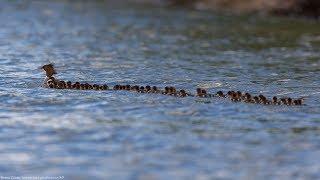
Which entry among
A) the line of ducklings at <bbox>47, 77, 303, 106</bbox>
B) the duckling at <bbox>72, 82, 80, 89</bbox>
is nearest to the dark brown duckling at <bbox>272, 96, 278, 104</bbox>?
the line of ducklings at <bbox>47, 77, 303, 106</bbox>

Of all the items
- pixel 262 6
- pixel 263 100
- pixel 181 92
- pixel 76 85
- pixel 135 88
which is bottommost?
pixel 263 100

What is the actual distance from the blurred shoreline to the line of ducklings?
28.7 metres

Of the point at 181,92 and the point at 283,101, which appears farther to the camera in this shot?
the point at 181,92

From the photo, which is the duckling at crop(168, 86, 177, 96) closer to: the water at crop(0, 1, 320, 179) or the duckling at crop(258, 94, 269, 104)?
the water at crop(0, 1, 320, 179)

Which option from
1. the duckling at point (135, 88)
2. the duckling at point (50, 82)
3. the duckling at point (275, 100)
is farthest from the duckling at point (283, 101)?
the duckling at point (50, 82)

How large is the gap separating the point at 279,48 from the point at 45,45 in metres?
9.34

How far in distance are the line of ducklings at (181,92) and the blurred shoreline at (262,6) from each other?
2870cm

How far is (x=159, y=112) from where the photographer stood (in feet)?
59.6

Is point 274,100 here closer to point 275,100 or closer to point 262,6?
point 275,100

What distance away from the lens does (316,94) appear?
20.9 metres

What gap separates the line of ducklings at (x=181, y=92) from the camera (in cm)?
1918

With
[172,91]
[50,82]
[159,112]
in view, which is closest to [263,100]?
[172,91]

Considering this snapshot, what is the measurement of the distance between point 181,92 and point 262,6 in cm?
3309

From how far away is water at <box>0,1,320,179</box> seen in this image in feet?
45.1
